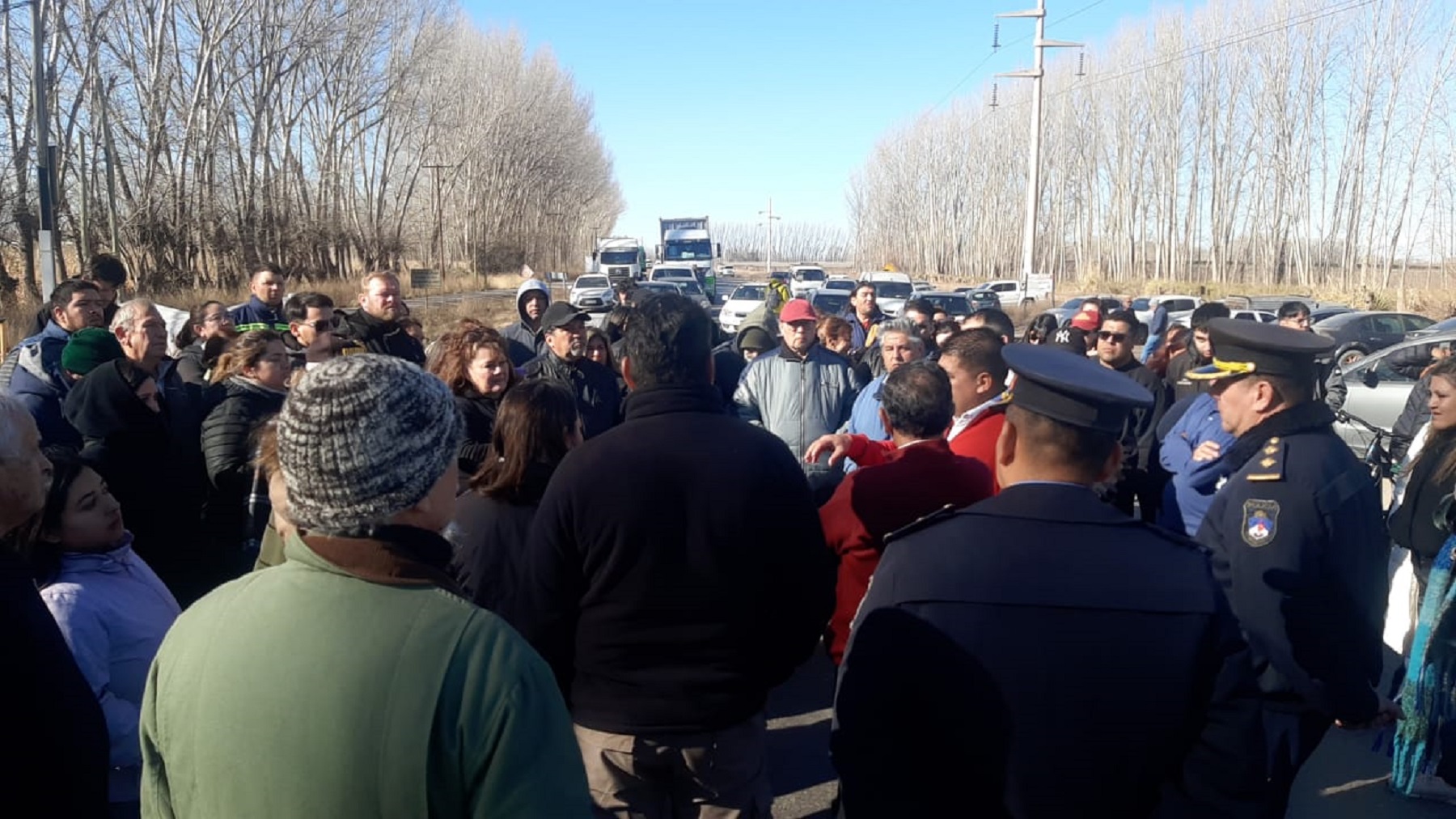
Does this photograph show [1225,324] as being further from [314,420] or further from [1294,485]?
[314,420]

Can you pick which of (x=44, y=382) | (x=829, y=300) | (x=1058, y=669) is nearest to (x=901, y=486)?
(x=1058, y=669)

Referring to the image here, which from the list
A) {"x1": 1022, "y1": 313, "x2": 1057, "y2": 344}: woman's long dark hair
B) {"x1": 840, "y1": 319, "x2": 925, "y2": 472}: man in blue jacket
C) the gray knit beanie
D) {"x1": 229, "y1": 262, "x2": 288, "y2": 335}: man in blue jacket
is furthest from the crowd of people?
{"x1": 1022, "y1": 313, "x2": 1057, "y2": 344}: woman's long dark hair

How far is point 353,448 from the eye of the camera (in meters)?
1.42

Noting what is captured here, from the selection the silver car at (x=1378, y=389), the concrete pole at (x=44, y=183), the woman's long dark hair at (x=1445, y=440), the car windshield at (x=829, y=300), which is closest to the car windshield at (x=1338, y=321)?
the silver car at (x=1378, y=389)

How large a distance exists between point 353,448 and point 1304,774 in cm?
460

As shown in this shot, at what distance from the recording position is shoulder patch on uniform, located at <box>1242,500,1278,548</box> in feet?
9.11

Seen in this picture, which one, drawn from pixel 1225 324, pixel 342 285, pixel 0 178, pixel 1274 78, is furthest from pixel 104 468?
pixel 1274 78

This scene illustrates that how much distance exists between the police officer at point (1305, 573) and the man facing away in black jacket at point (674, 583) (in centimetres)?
129

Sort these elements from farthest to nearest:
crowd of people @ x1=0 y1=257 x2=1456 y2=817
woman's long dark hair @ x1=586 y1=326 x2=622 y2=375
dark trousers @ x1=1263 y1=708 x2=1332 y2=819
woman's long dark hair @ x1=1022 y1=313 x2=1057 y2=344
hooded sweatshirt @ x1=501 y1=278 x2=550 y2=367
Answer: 1. woman's long dark hair @ x1=1022 y1=313 x2=1057 y2=344
2. hooded sweatshirt @ x1=501 y1=278 x2=550 y2=367
3. woman's long dark hair @ x1=586 y1=326 x2=622 y2=375
4. dark trousers @ x1=1263 y1=708 x2=1332 y2=819
5. crowd of people @ x1=0 y1=257 x2=1456 y2=817

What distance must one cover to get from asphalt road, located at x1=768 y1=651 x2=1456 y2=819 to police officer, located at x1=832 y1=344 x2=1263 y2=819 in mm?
2346

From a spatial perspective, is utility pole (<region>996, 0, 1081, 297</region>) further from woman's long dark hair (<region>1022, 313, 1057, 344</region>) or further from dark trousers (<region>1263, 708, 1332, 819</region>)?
dark trousers (<region>1263, 708, 1332, 819</region>)

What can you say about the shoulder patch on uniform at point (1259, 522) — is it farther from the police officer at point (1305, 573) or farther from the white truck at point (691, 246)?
the white truck at point (691, 246)

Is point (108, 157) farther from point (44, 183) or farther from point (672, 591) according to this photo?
point (672, 591)

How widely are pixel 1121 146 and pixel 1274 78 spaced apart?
1198cm
